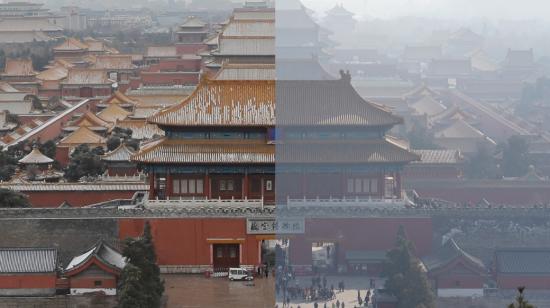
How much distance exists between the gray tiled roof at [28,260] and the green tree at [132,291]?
155cm

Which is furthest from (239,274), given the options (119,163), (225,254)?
(119,163)

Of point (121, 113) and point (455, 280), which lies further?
point (121, 113)

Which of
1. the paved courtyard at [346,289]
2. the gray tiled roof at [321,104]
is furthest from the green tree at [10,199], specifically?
the paved courtyard at [346,289]

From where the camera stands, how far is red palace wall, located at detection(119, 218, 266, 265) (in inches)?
597

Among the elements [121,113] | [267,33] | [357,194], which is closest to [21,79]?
[121,113]

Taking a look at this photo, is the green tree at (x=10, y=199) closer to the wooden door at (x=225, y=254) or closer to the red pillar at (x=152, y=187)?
the red pillar at (x=152, y=187)

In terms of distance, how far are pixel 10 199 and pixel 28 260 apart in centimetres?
226

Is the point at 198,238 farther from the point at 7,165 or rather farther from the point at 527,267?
the point at 527,267

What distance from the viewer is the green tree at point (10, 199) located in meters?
16.1

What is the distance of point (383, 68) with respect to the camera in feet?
31.1

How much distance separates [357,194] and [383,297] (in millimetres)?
3540

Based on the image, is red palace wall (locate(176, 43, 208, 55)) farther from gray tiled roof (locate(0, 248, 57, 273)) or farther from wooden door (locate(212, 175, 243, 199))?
gray tiled roof (locate(0, 248, 57, 273))

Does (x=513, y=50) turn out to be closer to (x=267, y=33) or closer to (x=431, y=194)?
(x=431, y=194)

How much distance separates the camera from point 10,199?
16.1 meters
